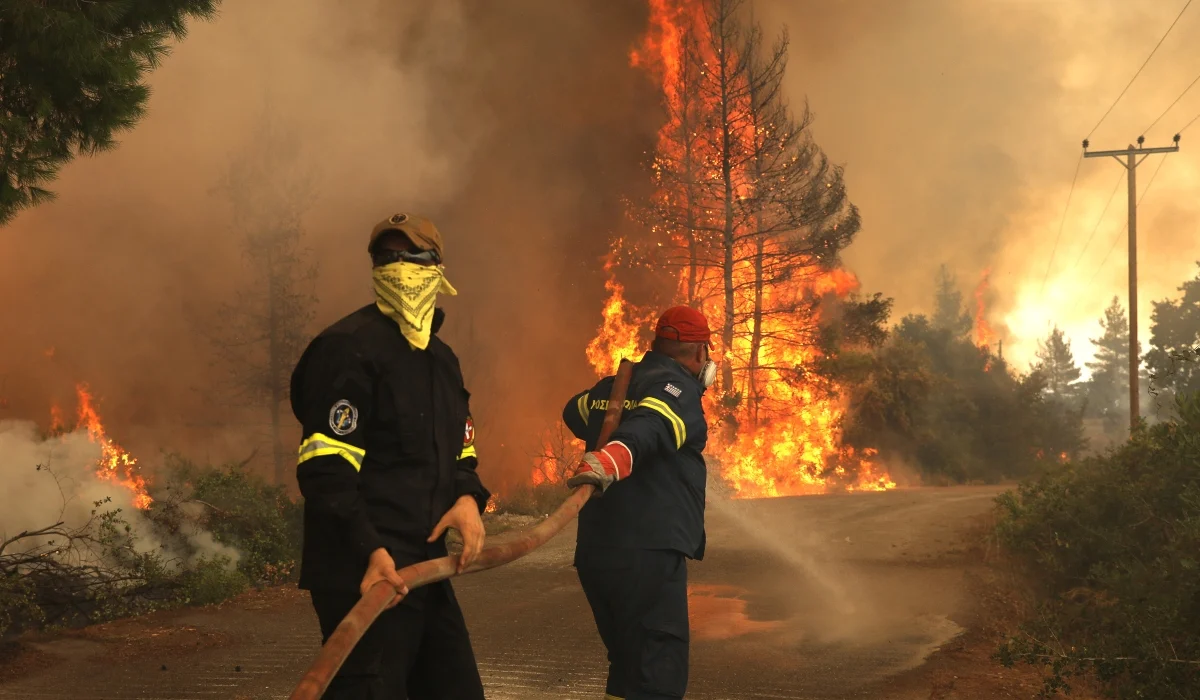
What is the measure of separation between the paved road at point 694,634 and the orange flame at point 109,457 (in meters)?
2.42

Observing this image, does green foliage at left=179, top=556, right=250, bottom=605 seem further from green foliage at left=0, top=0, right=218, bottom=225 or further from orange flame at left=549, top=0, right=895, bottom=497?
orange flame at left=549, top=0, right=895, bottom=497

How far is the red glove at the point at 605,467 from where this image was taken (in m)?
3.80

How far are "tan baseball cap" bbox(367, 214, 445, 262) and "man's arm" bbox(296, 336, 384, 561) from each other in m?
0.42

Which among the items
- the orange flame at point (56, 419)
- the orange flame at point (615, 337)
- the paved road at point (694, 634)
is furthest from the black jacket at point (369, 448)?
the orange flame at point (615, 337)

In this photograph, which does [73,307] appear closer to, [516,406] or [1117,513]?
[516,406]

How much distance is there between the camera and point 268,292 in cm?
2128

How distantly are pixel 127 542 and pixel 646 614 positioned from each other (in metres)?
5.81

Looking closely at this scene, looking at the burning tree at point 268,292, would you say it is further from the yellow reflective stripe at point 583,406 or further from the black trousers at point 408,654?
the black trousers at point 408,654

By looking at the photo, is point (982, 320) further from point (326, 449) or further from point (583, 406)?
point (326, 449)

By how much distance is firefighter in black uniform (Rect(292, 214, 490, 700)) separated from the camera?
2758 mm

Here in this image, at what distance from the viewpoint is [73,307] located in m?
18.9

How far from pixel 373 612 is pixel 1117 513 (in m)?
7.04

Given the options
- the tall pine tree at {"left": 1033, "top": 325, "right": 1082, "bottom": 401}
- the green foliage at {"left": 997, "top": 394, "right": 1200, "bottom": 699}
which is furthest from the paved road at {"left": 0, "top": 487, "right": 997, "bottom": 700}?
the tall pine tree at {"left": 1033, "top": 325, "right": 1082, "bottom": 401}

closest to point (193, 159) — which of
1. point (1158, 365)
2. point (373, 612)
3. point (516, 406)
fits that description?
point (516, 406)
